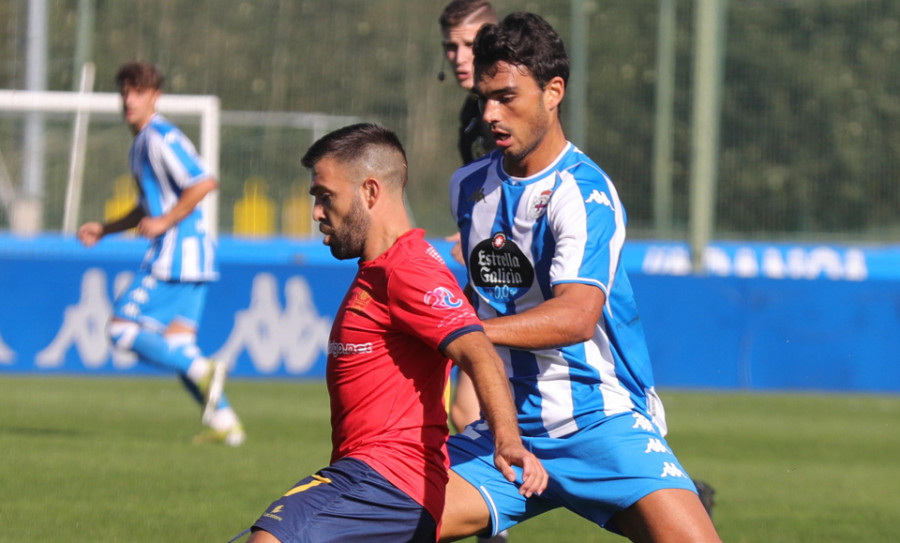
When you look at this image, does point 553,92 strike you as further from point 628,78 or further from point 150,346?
point 628,78

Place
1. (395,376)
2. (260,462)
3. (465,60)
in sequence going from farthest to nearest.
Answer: (260,462), (465,60), (395,376)

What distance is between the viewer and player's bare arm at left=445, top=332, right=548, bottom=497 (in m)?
3.45

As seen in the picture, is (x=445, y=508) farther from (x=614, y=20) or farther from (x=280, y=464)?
(x=614, y=20)

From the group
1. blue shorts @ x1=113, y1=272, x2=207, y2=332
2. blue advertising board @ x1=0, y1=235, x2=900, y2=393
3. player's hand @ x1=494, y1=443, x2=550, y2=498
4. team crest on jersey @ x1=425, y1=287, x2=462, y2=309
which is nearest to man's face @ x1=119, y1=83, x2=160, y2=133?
blue shorts @ x1=113, y1=272, x2=207, y2=332

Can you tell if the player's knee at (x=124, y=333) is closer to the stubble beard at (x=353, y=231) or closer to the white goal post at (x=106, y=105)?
the stubble beard at (x=353, y=231)

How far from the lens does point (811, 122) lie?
17.4 m

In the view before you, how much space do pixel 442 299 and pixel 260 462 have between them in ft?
16.7

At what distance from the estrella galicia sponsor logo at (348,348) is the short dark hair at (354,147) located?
477 mm

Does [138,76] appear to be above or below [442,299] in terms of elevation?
above

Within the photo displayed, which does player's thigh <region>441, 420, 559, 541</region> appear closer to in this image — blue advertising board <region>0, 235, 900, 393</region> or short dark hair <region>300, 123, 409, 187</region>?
short dark hair <region>300, 123, 409, 187</region>

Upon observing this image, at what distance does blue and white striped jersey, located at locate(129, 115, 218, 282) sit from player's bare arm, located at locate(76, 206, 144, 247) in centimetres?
10

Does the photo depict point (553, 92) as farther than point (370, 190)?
Yes

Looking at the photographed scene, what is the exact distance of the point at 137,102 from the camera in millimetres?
9781

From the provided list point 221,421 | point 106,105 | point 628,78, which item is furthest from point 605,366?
point 106,105
